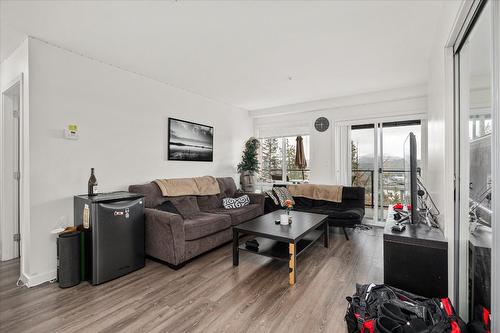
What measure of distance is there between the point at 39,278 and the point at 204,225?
5.66ft

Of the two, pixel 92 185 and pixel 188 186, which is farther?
pixel 188 186

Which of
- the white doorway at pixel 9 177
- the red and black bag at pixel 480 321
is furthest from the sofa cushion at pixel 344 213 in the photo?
the white doorway at pixel 9 177

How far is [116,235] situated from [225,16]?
2438 mm

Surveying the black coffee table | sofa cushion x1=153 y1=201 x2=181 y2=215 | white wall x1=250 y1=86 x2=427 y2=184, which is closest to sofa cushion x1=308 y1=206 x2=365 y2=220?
the black coffee table

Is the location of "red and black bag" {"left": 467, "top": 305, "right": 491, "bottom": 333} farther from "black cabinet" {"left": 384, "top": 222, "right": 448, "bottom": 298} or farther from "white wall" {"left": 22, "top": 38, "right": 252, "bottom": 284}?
"white wall" {"left": 22, "top": 38, "right": 252, "bottom": 284}

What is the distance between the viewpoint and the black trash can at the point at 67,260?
231cm

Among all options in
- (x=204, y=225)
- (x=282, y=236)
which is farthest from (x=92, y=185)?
(x=282, y=236)

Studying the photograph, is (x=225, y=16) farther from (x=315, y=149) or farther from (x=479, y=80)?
(x=315, y=149)

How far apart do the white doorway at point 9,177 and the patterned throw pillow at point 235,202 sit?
2784 millimetres

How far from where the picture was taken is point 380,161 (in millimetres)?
4484

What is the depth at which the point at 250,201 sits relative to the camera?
14.5 feet

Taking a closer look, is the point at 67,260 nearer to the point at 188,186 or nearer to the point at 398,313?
the point at 188,186

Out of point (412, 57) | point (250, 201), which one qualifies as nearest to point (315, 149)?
point (250, 201)

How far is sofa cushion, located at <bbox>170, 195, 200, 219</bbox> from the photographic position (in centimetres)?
336
